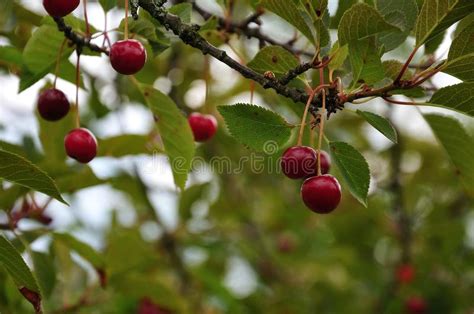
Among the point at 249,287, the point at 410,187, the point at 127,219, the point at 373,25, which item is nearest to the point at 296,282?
the point at 249,287

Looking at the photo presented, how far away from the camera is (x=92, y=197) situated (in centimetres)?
571

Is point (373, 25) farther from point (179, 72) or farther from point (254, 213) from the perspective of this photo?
point (254, 213)

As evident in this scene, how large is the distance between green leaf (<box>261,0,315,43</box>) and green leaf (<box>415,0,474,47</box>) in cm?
32

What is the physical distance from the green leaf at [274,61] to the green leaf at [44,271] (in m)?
1.32

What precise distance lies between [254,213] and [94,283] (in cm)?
179

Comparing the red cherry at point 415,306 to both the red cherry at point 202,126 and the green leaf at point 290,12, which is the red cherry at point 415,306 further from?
the green leaf at point 290,12

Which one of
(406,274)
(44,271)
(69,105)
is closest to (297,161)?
(69,105)

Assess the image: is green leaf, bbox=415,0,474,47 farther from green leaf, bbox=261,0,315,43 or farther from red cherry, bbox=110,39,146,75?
red cherry, bbox=110,39,146,75

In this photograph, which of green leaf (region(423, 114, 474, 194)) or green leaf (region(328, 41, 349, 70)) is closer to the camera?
green leaf (region(328, 41, 349, 70))

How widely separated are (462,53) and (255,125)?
64cm

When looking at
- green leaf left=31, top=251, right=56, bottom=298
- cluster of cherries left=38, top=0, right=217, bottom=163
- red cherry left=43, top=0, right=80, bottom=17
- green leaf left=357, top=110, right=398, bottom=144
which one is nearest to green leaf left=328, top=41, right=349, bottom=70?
green leaf left=357, top=110, right=398, bottom=144

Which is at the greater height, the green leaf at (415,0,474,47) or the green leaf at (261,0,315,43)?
the green leaf at (261,0,315,43)

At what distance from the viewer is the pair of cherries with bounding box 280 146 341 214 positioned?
196cm

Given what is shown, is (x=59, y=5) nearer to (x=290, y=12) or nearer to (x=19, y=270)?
(x=290, y=12)
